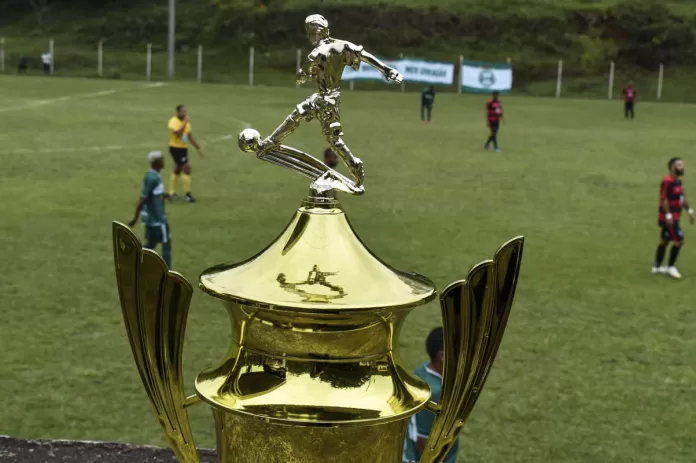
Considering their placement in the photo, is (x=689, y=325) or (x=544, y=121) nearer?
(x=689, y=325)

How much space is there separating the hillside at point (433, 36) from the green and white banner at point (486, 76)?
2084 mm

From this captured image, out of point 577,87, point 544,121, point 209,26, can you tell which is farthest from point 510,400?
point 209,26

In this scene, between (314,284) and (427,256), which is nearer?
(314,284)

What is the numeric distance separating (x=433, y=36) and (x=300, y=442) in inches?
2181

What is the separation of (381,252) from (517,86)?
4000cm

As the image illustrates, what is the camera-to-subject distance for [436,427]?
1.71 meters

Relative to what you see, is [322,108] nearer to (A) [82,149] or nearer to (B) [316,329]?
(B) [316,329]

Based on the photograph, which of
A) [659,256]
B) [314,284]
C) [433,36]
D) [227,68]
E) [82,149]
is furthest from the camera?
[433,36]

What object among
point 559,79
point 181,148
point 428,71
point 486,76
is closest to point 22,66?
point 428,71

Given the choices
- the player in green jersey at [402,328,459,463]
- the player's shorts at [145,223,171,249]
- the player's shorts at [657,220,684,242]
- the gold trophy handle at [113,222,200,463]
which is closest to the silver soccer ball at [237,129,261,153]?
the gold trophy handle at [113,222,200,463]

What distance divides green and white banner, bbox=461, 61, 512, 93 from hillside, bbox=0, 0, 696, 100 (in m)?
2.08

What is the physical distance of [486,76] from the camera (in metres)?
47.5

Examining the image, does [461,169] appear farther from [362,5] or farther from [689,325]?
[362,5]

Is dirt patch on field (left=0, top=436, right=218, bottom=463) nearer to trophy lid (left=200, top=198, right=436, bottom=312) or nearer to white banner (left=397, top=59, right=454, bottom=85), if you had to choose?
trophy lid (left=200, top=198, right=436, bottom=312)
